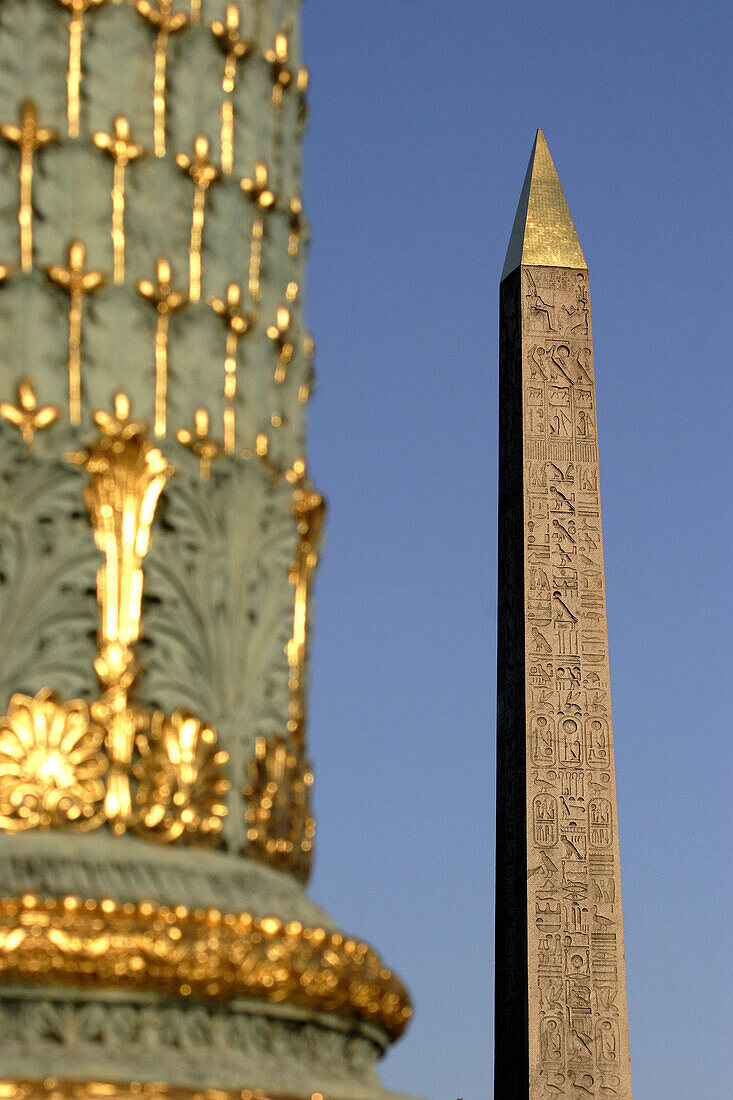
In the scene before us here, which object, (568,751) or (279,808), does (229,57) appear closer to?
(279,808)

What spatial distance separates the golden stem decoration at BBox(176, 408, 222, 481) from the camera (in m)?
3.01

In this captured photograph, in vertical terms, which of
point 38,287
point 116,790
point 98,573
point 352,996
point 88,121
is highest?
point 88,121

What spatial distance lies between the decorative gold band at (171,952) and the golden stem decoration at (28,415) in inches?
27.4

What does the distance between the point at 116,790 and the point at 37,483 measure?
45cm

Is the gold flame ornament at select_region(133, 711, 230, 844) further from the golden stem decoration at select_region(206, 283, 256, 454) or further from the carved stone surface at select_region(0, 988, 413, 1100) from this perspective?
the golden stem decoration at select_region(206, 283, 256, 454)

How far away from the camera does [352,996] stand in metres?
2.83

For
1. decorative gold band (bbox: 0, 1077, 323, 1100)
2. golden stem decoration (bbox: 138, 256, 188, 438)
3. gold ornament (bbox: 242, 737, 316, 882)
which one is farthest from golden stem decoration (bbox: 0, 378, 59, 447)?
decorative gold band (bbox: 0, 1077, 323, 1100)

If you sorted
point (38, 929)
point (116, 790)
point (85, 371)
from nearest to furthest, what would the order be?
point (38, 929)
point (116, 790)
point (85, 371)

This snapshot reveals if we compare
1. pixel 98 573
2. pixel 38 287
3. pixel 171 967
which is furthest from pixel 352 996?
pixel 38 287

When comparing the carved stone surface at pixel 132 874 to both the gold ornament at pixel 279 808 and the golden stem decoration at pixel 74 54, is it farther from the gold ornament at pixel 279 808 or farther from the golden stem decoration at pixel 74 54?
the golden stem decoration at pixel 74 54

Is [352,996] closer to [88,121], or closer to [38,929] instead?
[38,929]

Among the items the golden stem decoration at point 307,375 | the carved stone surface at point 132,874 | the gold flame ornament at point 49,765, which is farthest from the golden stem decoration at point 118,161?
the carved stone surface at point 132,874

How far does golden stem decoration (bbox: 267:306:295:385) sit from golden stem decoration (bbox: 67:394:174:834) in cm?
34

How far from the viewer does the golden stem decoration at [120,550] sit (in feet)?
9.13
